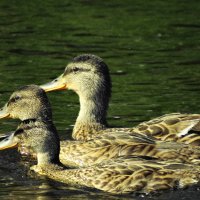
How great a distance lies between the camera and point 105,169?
13.9 m

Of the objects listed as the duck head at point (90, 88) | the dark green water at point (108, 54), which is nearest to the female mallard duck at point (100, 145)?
the dark green water at point (108, 54)

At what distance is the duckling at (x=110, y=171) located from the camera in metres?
13.7

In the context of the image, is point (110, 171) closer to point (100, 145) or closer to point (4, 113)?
point (100, 145)

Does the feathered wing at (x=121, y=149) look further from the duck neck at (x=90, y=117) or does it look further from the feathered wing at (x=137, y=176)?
the duck neck at (x=90, y=117)

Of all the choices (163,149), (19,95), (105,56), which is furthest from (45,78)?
(163,149)

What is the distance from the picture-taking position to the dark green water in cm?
1581

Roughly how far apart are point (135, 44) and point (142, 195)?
9705mm

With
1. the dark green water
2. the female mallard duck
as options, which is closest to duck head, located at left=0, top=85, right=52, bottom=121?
the female mallard duck

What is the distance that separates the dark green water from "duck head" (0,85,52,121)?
2.09 ft

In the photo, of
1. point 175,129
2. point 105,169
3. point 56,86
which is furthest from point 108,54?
point 105,169

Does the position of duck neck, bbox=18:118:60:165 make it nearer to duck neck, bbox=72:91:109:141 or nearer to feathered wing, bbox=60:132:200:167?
feathered wing, bbox=60:132:200:167

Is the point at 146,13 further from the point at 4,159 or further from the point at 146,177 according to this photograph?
the point at 146,177

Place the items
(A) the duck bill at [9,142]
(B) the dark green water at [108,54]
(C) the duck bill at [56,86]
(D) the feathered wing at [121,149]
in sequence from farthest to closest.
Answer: (C) the duck bill at [56,86]
(B) the dark green water at [108,54]
(A) the duck bill at [9,142]
(D) the feathered wing at [121,149]

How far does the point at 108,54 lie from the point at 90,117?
17.1 feet
